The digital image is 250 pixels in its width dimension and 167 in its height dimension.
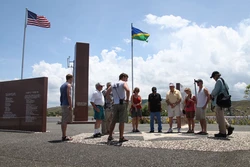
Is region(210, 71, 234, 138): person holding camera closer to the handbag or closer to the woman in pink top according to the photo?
the handbag

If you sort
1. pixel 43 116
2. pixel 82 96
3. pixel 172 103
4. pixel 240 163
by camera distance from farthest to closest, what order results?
pixel 82 96 → pixel 43 116 → pixel 172 103 → pixel 240 163

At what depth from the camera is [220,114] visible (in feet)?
22.2

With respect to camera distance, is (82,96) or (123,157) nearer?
(123,157)

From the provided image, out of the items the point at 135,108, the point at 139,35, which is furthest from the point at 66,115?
the point at 139,35

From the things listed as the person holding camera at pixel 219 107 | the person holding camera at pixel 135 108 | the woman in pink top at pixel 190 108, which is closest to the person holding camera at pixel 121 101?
the person holding camera at pixel 219 107

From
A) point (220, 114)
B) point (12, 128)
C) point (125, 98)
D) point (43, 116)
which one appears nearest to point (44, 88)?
point (43, 116)

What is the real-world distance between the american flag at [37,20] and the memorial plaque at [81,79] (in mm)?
2838

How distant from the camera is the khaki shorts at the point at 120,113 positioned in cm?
634

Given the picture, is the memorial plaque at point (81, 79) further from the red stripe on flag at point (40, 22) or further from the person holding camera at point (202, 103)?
the person holding camera at point (202, 103)

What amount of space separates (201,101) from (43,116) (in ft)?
19.3

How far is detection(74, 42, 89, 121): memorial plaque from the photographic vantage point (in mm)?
19425

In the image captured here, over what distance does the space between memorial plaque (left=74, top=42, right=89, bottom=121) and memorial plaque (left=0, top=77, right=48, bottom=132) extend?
8.39 meters

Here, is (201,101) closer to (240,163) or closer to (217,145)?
(217,145)

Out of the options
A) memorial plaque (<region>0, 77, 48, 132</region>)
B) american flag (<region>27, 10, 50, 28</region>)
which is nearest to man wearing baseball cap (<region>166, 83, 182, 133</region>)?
memorial plaque (<region>0, 77, 48, 132</region>)
